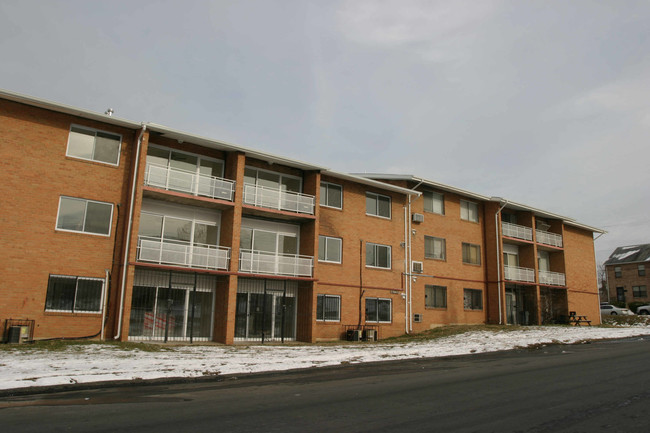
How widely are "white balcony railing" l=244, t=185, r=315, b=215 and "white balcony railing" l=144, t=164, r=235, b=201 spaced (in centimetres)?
114

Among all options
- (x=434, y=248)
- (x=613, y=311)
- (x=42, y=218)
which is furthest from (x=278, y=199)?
(x=613, y=311)

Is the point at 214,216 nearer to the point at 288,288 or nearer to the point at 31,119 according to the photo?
the point at 288,288

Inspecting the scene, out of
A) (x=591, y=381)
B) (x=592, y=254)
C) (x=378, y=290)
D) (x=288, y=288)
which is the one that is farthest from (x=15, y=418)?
(x=592, y=254)

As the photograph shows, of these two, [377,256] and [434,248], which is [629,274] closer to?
[434,248]

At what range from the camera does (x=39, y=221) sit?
1758cm

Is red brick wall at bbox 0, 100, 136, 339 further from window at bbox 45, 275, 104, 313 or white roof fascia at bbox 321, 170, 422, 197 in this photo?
white roof fascia at bbox 321, 170, 422, 197

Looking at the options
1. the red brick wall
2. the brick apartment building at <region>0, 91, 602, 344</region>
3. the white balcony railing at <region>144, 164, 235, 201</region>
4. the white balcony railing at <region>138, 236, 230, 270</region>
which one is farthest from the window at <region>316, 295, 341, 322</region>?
the red brick wall

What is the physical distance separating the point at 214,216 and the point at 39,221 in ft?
22.4

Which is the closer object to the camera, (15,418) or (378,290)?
(15,418)

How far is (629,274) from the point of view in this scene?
6800 centimetres

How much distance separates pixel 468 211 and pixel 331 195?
1073 centimetres

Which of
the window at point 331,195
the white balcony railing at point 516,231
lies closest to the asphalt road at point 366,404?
the window at point 331,195

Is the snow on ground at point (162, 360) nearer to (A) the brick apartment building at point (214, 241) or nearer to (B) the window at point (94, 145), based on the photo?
(A) the brick apartment building at point (214, 241)

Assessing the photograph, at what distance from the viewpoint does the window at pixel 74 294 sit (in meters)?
17.5
